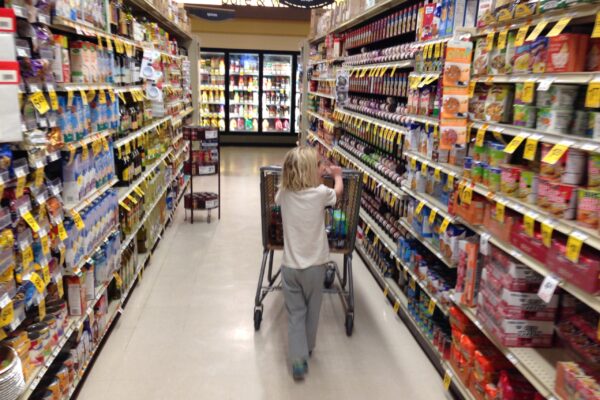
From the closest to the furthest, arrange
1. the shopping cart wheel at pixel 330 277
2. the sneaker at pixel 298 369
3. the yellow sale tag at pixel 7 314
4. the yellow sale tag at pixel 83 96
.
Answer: the yellow sale tag at pixel 7 314
the yellow sale tag at pixel 83 96
the sneaker at pixel 298 369
the shopping cart wheel at pixel 330 277

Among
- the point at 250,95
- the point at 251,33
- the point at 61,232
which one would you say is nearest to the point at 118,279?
the point at 61,232

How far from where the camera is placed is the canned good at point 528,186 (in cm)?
250

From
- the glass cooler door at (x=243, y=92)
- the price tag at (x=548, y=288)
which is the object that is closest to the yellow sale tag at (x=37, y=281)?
the price tag at (x=548, y=288)

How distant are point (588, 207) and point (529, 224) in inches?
13.9

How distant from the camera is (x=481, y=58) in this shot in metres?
3.01

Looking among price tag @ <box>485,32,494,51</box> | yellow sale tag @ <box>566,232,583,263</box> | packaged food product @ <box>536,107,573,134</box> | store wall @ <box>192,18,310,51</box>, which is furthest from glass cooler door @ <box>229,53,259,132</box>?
yellow sale tag @ <box>566,232,583,263</box>

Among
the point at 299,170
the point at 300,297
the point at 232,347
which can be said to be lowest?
the point at 232,347

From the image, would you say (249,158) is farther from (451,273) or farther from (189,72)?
(451,273)

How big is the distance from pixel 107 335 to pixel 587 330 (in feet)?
10.4

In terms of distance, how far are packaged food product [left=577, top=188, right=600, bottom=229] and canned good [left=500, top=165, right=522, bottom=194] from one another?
18.9 inches

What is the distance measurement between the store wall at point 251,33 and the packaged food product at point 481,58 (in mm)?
10915

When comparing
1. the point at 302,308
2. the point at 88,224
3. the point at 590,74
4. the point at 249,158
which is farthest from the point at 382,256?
the point at 249,158

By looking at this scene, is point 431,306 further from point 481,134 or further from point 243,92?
point 243,92

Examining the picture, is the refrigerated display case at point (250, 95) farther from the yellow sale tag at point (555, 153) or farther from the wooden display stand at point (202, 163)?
the yellow sale tag at point (555, 153)
